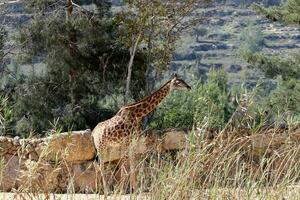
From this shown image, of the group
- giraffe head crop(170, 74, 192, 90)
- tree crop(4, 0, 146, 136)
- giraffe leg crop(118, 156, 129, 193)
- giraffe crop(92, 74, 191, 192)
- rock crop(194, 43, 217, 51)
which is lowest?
rock crop(194, 43, 217, 51)

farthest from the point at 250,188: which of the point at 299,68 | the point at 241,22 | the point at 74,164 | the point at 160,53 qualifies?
the point at 241,22

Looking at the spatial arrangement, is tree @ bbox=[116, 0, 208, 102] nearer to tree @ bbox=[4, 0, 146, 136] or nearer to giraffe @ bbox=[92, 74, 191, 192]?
tree @ bbox=[4, 0, 146, 136]

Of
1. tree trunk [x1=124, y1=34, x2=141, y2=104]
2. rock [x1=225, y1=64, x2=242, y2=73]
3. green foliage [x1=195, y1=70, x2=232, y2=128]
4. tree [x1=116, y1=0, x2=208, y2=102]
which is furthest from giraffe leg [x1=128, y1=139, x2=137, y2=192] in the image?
rock [x1=225, y1=64, x2=242, y2=73]

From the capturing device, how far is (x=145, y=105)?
733 centimetres

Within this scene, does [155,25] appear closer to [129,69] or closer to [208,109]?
[129,69]

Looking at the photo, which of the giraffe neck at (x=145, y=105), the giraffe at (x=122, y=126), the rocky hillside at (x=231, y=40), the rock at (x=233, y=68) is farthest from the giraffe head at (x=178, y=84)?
the rock at (x=233, y=68)

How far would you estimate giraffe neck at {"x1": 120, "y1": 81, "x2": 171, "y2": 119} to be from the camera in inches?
283

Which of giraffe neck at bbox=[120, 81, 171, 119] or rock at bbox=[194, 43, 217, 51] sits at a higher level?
giraffe neck at bbox=[120, 81, 171, 119]

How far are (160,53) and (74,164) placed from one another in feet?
26.4

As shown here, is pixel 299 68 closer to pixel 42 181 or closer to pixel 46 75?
pixel 46 75

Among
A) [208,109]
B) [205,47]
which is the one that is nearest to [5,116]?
[208,109]

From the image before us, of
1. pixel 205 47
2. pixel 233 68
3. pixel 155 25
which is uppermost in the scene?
pixel 155 25

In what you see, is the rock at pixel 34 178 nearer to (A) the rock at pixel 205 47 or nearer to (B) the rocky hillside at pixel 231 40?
(B) the rocky hillside at pixel 231 40

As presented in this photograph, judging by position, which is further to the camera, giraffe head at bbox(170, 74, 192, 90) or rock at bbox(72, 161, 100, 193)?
giraffe head at bbox(170, 74, 192, 90)
